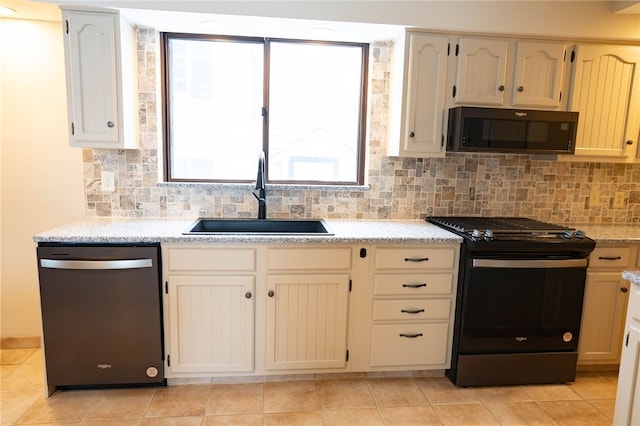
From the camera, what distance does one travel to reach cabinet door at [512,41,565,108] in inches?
101

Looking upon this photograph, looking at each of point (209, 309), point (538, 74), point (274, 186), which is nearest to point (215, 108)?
point (274, 186)

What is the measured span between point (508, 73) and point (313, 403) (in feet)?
7.62

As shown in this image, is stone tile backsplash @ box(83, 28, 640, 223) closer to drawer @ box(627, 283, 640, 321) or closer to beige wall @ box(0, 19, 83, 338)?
beige wall @ box(0, 19, 83, 338)

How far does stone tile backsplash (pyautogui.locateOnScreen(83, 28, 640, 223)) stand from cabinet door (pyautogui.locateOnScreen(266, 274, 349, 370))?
2.16ft

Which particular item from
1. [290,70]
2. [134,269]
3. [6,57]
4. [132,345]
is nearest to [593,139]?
[290,70]

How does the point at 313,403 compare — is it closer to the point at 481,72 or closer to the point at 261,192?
the point at 261,192

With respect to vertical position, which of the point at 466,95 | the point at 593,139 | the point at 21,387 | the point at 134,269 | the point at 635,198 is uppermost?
the point at 466,95

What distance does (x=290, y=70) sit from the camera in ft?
9.23

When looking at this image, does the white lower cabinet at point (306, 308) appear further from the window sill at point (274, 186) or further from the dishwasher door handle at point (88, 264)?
the window sill at point (274, 186)

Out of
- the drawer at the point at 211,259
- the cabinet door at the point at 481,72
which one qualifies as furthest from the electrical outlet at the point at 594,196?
the drawer at the point at 211,259

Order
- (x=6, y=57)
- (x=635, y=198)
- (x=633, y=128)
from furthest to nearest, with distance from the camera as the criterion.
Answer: (x=635, y=198)
(x=633, y=128)
(x=6, y=57)

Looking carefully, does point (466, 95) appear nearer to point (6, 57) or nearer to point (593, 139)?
point (593, 139)

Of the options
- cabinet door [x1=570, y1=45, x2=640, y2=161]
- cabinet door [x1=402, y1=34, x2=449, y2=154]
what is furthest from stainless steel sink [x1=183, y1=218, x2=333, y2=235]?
cabinet door [x1=570, y1=45, x2=640, y2=161]

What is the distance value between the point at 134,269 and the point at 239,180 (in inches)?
37.7
